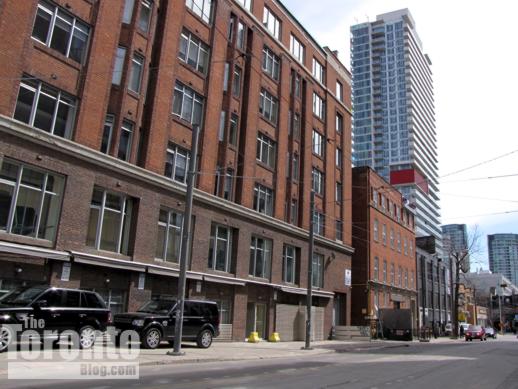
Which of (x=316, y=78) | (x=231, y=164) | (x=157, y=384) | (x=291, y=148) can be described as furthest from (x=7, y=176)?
(x=316, y=78)

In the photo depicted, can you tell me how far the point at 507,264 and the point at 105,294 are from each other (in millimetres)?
104604

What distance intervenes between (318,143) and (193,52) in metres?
15.3

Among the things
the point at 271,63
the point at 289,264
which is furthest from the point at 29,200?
the point at 271,63

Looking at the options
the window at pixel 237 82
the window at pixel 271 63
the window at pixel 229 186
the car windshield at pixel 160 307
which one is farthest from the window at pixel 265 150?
the car windshield at pixel 160 307

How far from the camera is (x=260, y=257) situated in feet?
102

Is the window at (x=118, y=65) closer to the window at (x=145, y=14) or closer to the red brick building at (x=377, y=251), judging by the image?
the window at (x=145, y=14)

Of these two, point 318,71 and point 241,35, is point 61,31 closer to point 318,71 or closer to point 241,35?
point 241,35

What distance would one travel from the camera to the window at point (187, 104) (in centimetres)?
2606

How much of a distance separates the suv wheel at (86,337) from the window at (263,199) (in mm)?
16324

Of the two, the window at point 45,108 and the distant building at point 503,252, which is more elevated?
the distant building at point 503,252

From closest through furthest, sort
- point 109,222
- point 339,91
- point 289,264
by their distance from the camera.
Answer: point 109,222 < point 289,264 < point 339,91

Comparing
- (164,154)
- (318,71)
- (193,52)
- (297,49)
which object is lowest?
(164,154)

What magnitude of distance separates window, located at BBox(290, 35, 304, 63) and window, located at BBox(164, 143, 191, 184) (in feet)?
51.5

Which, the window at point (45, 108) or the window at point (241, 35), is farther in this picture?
the window at point (241, 35)
